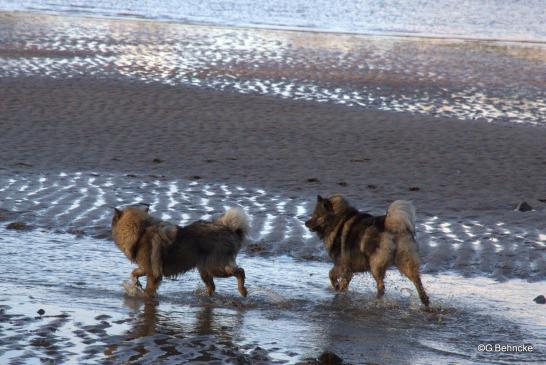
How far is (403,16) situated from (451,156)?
25551 millimetres

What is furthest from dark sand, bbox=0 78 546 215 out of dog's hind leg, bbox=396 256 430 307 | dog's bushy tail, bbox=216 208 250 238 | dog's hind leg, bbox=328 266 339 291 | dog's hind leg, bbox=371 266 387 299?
dog's bushy tail, bbox=216 208 250 238

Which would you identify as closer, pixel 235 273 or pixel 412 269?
pixel 412 269

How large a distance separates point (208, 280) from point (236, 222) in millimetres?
528

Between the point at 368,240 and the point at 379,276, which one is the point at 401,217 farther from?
the point at 379,276

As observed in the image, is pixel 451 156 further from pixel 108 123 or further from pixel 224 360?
pixel 224 360

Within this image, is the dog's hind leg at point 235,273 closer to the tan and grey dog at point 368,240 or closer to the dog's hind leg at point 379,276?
the tan and grey dog at point 368,240

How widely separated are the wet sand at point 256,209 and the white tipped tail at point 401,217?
669 millimetres

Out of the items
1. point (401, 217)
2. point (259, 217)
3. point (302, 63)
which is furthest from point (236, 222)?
point (302, 63)

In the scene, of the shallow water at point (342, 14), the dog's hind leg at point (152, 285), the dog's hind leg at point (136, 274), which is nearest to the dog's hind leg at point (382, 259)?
the dog's hind leg at point (152, 285)

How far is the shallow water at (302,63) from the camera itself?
62.9 feet

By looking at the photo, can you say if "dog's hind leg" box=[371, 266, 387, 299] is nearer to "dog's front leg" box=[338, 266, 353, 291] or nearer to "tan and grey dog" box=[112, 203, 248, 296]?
"dog's front leg" box=[338, 266, 353, 291]

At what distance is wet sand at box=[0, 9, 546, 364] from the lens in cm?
700

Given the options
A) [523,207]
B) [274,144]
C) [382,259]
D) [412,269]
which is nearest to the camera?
[412,269]

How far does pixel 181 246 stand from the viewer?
26.2ft
